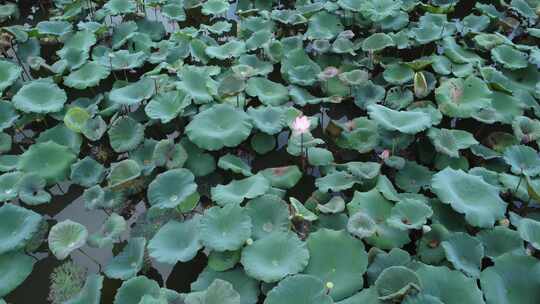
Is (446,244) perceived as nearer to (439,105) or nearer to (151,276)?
(439,105)

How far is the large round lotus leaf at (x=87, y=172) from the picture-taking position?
3.41 meters

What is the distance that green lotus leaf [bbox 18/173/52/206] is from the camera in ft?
10.5

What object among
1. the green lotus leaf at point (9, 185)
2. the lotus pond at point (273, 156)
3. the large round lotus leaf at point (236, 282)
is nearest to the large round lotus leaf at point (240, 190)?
the lotus pond at point (273, 156)

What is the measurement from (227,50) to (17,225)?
2199mm

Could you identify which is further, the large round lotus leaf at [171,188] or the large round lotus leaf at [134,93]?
the large round lotus leaf at [134,93]

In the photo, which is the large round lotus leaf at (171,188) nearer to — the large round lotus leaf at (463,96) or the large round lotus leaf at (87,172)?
the large round lotus leaf at (87,172)

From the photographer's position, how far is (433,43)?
457 centimetres

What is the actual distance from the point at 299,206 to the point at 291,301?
2.19 feet

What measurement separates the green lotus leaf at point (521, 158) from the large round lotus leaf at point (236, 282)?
1.86 meters

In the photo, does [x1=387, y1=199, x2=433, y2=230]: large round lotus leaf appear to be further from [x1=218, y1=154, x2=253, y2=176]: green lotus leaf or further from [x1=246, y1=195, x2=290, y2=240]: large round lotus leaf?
[x1=218, y1=154, x2=253, y2=176]: green lotus leaf

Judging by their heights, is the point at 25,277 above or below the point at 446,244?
below

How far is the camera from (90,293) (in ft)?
8.77

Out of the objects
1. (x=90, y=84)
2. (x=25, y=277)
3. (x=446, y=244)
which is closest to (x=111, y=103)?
(x=90, y=84)

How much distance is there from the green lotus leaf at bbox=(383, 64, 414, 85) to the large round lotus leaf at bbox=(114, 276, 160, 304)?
2442 mm
